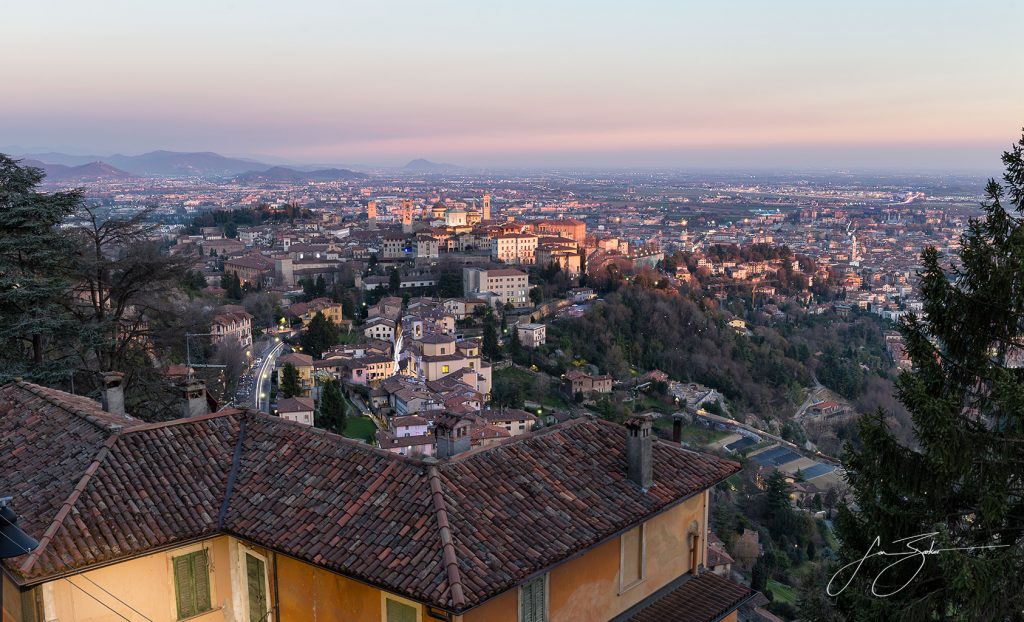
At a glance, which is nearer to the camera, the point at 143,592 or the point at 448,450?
the point at 143,592

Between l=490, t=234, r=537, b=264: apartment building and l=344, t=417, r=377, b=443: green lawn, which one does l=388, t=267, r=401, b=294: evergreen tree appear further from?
l=344, t=417, r=377, b=443: green lawn

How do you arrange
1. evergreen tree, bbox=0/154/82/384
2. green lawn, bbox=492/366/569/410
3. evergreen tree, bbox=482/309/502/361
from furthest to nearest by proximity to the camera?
1. evergreen tree, bbox=482/309/502/361
2. green lawn, bbox=492/366/569/410
3. evergreen tree, bbox=0/154/82/384

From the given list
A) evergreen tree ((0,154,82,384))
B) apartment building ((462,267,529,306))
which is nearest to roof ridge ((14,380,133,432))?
evergreen tree ((0,154,82,384))

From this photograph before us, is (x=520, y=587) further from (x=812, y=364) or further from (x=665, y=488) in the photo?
(x=812, y=364)

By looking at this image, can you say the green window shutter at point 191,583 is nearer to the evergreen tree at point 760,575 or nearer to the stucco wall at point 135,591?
the stucco wall at point 135,591

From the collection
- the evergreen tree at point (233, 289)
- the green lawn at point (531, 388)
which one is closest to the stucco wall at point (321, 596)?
the green lawn at point (531, 388)

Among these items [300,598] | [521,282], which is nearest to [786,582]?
[300,598]
